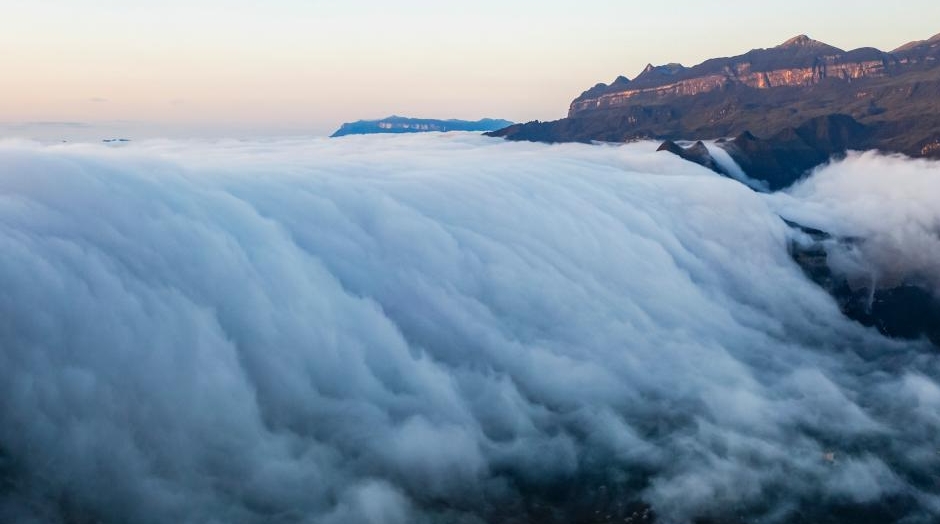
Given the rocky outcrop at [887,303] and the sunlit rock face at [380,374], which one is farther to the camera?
the rocky outcrop at [887,303]

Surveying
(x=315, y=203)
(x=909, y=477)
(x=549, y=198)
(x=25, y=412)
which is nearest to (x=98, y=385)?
(x=25, y=412)

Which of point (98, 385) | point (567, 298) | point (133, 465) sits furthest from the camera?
point (567, 298)

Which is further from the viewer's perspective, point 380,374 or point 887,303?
point 887,303

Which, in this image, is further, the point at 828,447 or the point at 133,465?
the point at 828,447

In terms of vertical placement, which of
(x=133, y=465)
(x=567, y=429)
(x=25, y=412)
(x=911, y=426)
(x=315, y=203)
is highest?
(x=315, y=203)

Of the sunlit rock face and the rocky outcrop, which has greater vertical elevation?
the sunlit rock face

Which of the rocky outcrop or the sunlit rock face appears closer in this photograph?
the sunlit rock face

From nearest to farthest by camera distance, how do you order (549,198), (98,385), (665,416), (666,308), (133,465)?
1. (133,465)
2. (98,385)
3. (665,416)
4. (666,308)
5. (549,198)

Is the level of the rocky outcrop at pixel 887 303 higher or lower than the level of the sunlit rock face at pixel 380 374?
lower

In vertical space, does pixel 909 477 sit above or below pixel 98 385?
below

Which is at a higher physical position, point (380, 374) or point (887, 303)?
point (380, 374)

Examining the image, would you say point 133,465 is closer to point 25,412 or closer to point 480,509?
point 25,412
